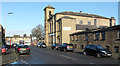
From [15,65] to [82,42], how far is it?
94.3ft

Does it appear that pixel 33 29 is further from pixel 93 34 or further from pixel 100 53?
pixel 100 53

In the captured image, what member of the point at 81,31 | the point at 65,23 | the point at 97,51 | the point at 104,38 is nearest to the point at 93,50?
the point at 97,51

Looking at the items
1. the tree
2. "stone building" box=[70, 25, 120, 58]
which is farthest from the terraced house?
the tree

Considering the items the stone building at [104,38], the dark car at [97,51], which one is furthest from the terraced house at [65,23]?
the dark car at [97,51]

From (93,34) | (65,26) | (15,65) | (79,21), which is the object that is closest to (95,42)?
(93,34)

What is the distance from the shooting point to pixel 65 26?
152ft

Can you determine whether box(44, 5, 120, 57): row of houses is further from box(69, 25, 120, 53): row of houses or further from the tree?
the tree

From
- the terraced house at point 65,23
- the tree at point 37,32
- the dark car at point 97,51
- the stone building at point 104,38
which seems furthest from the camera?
the tree at point 37,32

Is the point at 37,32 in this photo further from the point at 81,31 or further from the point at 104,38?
the point at 104,38

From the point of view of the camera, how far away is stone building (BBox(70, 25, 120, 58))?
22.4 metres

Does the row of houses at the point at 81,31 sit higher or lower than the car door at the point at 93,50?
higher

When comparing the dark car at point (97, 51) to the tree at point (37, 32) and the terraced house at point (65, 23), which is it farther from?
the tree at point (37, 32)

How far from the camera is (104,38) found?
2592 cm

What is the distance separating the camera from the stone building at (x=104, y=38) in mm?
22445
